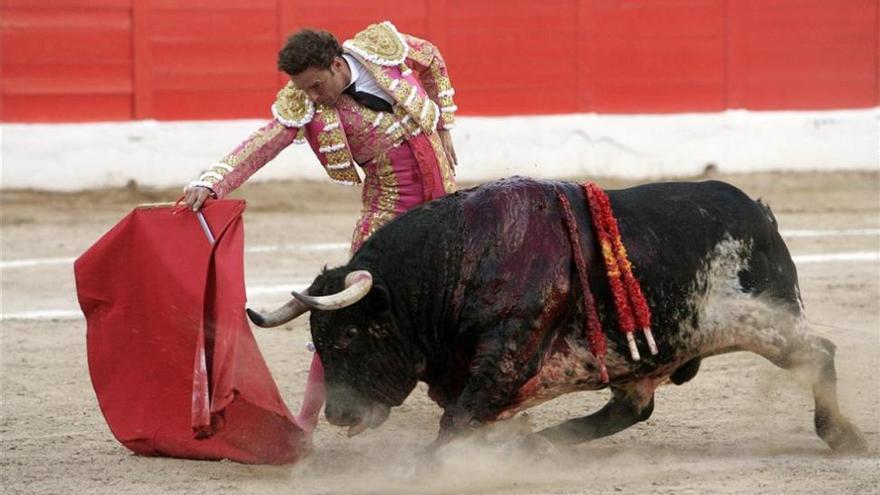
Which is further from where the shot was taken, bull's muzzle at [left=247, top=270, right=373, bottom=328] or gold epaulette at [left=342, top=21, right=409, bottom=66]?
gold epaulette at [left=342, top=21, right=409, bottom=66]

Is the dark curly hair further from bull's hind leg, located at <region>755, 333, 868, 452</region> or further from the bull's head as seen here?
bull's hind leg, located at <region>755, 333, 868, 452</region>

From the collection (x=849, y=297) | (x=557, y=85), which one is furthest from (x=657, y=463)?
(x=557, y=85)

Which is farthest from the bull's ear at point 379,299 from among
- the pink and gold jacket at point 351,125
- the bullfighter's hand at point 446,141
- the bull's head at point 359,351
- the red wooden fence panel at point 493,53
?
the red wooden fence panel at point 493,53

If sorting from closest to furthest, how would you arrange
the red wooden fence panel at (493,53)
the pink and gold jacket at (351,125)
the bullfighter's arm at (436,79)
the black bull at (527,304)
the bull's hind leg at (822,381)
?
1. the black bull at (527,304)
2. the bull's hind leg at (822,381)
3. the pink and gold jacket at (351,125)
4. the bullfighter's arm at (436,79)
5. the red wooden fence panel at (493,53)

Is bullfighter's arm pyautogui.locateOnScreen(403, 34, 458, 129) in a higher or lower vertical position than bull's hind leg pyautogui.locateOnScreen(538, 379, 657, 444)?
higher

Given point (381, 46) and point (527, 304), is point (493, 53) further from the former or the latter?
point (527, 304)

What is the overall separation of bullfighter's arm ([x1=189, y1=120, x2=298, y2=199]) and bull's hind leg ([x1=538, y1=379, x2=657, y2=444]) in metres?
1.02

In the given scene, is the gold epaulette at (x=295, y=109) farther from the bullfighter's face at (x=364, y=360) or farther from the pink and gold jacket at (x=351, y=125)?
the bullfighter's face at (x=364, y=360)

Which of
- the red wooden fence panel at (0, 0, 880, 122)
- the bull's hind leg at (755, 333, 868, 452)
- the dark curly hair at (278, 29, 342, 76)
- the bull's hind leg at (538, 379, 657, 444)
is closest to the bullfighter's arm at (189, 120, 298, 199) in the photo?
the dark curly hair at (278, 29, 342, 76)

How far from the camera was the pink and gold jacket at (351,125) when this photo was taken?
166 inches

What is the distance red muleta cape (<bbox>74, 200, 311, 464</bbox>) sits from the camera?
4.04m

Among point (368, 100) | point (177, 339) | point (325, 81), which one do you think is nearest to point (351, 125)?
point (368, 100)

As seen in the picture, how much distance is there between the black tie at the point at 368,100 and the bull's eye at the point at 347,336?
2.23 feet

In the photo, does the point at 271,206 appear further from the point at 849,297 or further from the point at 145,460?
the point at 145,460
